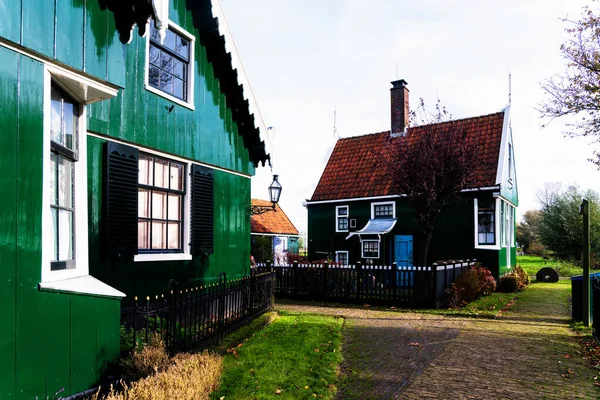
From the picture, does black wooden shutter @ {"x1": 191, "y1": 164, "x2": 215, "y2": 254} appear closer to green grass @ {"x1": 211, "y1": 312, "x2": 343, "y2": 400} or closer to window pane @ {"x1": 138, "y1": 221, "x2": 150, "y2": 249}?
window pane @ {"x1": 138, "y1": 221, "x2": 150, "y2": 249}

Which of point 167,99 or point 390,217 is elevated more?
point 167,99

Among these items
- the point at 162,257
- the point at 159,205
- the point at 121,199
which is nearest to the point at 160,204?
the point at 159,205

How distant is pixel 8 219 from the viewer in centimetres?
396

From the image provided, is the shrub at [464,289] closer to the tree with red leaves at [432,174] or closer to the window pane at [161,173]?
the tree with red leaves at [432,174]

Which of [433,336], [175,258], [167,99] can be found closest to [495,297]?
[433,336]

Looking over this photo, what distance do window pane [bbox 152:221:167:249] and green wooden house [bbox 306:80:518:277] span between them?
36.8 ft

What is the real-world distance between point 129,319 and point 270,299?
4352 millimetres

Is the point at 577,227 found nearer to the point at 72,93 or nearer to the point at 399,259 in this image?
the point at 399,259

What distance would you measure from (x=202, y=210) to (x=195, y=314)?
3.18 metres

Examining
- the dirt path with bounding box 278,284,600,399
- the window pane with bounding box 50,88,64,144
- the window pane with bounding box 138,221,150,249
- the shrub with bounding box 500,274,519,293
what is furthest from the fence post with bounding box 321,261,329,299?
the window pane with bounding box 50,88,64,144

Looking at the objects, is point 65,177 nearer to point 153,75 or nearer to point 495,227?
point 153,75

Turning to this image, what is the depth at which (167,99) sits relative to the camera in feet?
28.4

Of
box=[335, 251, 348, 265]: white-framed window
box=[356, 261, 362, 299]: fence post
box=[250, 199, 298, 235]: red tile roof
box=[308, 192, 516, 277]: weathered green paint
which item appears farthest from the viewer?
box=[250, 199, 298, 235]: red tile roof

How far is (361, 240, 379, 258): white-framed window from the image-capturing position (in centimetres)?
2127
